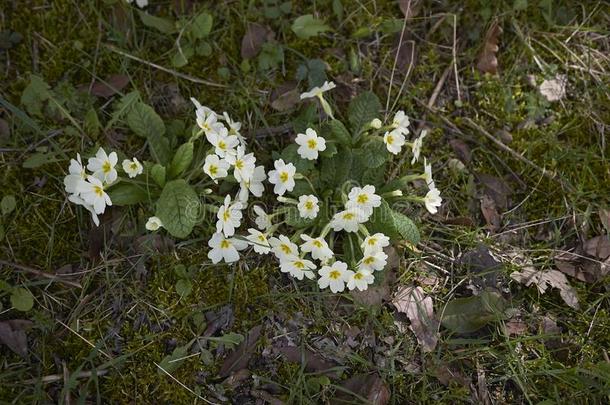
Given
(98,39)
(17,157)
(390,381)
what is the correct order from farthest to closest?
(98,39) < (17,157) < (390,381)

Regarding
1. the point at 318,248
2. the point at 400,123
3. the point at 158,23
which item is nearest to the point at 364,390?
the point at 318,248

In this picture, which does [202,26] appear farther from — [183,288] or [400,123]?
[183,288]

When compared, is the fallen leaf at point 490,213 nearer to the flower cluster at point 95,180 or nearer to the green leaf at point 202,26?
the green leaf at point 202,26

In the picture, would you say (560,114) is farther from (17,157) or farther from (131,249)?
(17,157)

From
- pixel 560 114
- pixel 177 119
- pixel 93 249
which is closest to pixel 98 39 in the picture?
pixel 177 119

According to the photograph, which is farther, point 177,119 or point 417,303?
point 177,119

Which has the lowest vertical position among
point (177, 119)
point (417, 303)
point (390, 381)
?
point (390, 381)
